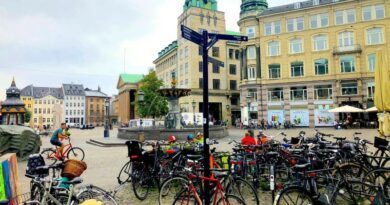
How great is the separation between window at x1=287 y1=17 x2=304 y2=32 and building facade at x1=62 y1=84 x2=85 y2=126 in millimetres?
103955

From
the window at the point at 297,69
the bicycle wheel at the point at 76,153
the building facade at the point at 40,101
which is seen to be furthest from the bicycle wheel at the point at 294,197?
the building facade at the point at 40,101

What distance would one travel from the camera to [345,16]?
39.4 metres

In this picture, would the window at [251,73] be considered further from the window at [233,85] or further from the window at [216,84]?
the window at [233,85]

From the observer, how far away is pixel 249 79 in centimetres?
4519

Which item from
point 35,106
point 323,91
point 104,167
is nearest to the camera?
point 104,167

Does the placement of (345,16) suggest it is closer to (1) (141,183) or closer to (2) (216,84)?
(2) (216,84)

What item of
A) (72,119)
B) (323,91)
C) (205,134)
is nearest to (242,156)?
(205,134)

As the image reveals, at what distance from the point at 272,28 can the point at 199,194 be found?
138 ft

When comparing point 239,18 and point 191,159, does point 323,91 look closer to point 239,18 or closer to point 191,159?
point 239,18

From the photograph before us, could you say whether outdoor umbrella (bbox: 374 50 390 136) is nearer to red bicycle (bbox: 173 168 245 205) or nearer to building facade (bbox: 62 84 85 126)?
red bicycle (bbox: 173 168 245 205)

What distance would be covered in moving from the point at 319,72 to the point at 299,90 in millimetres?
3668

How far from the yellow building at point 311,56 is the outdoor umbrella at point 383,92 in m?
27.2

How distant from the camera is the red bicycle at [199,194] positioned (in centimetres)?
489

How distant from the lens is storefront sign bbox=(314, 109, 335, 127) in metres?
39.3
